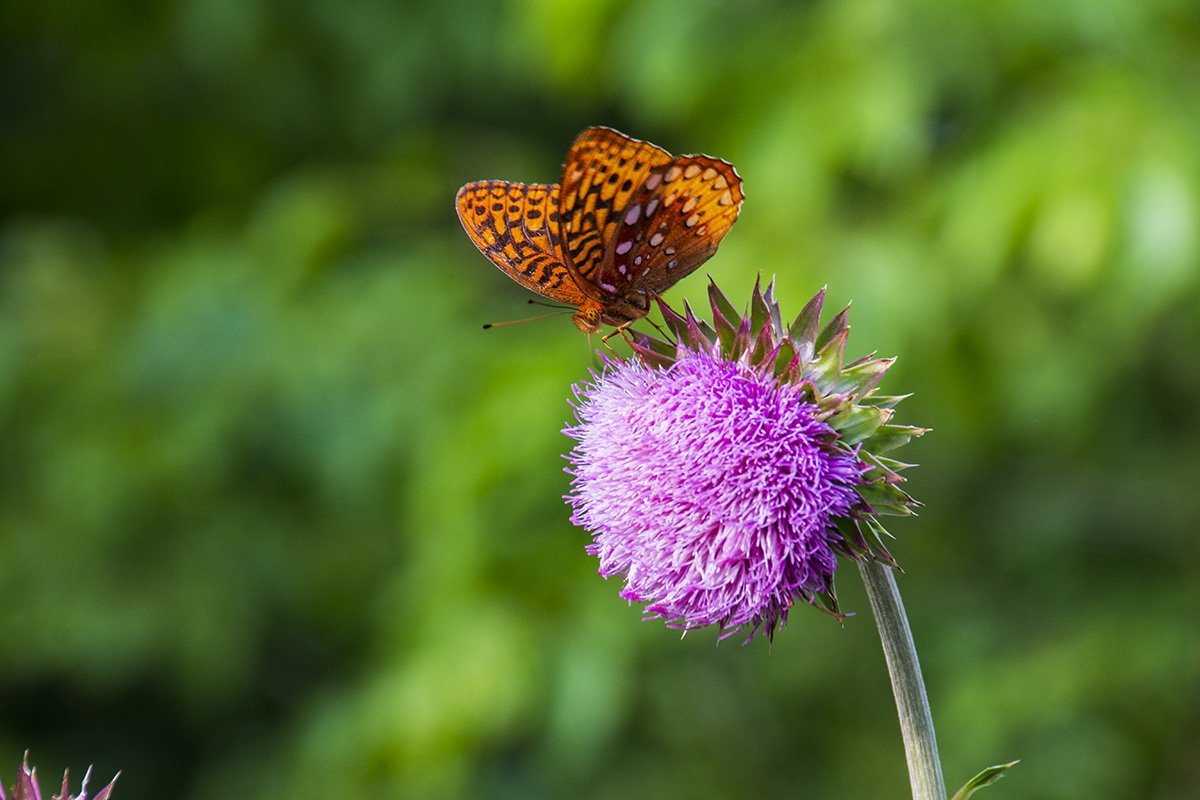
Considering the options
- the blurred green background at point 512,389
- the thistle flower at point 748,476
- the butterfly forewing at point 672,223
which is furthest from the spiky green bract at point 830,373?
the blurred green background at point 512,389

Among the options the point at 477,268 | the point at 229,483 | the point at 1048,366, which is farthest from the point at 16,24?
the point at 1048,366

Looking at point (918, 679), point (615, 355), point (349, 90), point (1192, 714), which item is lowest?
point (918, 679)

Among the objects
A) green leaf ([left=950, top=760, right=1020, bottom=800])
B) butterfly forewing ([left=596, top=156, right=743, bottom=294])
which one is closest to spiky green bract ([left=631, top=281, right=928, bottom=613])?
butterfly forewing ([left=596, top=156, right=743, bottom=294])

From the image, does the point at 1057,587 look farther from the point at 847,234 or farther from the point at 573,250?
the point at 573,250

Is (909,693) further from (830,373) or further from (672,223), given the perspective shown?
(672,223)

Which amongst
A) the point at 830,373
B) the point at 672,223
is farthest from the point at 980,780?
the point at 672,223

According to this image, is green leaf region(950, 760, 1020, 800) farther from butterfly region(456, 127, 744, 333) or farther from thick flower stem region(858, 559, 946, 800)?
butterfly region(456, 127, 744, 333)

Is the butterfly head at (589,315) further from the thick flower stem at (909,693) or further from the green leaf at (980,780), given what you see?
the green leaf at (980,780)
